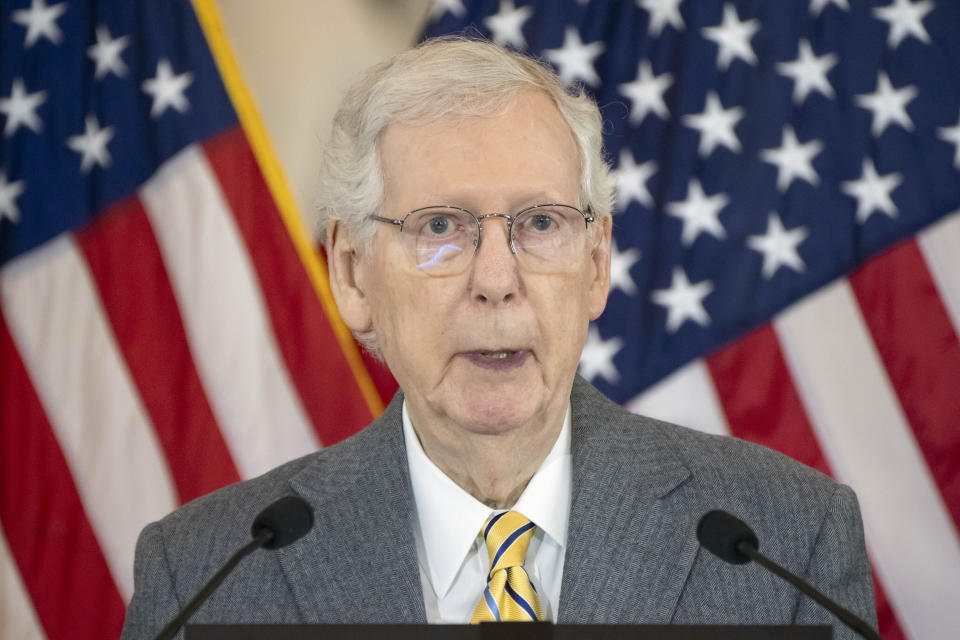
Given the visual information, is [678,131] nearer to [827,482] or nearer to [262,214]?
[262,214]

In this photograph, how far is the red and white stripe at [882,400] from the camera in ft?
8.81

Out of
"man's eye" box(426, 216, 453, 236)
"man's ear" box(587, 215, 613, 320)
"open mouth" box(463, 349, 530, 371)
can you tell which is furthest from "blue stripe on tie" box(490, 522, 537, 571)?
"man's eye" box(426, 216, 453, 236)

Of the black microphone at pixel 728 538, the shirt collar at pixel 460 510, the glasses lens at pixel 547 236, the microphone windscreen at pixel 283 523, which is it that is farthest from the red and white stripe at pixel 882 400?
A: the microphone windscreen at pixel 283 523

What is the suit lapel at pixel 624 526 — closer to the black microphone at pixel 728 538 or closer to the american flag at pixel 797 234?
the black microphone at pixel 728 538

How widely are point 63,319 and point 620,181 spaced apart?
5.55 feet

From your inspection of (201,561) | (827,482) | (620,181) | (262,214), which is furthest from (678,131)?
(201,561)

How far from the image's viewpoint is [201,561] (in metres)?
1.61

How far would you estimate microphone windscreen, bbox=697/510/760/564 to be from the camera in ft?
3.91

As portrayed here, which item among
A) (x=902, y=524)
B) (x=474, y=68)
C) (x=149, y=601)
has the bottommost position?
(x=902, y=524)

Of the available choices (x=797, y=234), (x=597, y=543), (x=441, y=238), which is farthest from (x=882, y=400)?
(x=441, y=238)

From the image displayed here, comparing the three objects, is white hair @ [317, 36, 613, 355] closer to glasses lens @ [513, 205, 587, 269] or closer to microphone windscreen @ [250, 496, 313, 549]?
glasses lens @ [513, 205, 587, 269]

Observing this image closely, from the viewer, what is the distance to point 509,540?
1.52m

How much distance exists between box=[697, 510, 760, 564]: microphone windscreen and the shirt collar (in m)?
0.39

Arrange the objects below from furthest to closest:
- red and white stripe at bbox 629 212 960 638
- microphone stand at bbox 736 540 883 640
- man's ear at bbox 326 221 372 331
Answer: red and white stripe at bbox 629 212 960 638
man's ear at bbox 326 221 372 331
microphone stand at bbox 736 540 883 640
